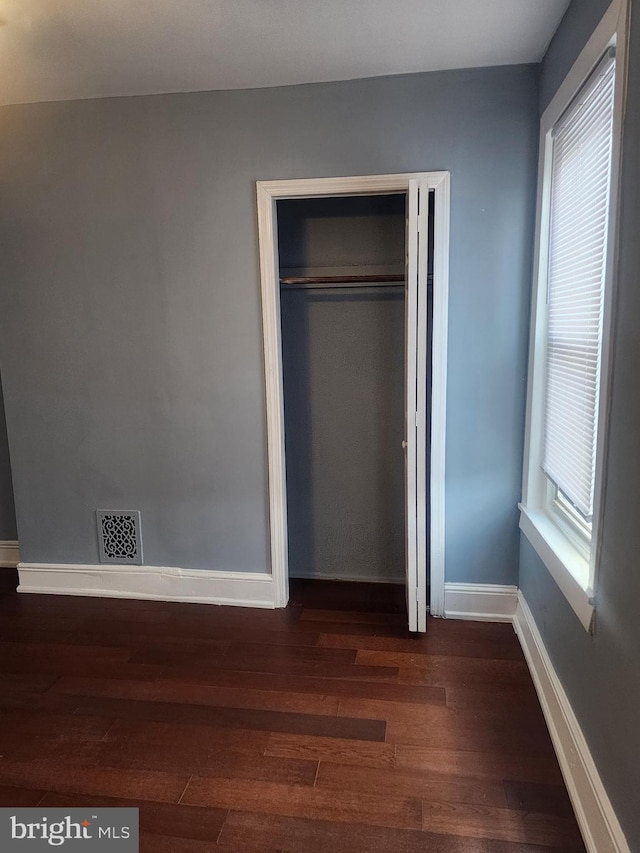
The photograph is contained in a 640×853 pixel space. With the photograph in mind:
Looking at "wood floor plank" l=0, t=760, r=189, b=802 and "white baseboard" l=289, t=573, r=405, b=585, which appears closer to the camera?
"wood floor plank" l=0, t=760, r=189, b=802

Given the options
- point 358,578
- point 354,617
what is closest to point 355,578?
point 358,578

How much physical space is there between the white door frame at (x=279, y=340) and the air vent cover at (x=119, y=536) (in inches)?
30.1

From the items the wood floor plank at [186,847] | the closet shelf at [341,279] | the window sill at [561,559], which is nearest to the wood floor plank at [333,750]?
the wood floor plank at [186,847]

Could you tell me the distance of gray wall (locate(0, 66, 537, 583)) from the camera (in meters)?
2.50

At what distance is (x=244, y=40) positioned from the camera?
2.18 m

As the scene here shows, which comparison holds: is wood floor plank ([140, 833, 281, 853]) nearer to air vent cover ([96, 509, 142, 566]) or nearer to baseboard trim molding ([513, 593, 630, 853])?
baseboard trim molding ([513, 593, 630, 853])

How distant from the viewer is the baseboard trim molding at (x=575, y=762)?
143 cm

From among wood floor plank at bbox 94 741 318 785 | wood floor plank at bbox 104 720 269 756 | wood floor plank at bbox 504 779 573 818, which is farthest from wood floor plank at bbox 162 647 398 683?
wood floor plank at bbox 504 779 573 818

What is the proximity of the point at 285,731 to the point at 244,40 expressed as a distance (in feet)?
8.63

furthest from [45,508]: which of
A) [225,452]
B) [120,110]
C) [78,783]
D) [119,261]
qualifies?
[120,110]

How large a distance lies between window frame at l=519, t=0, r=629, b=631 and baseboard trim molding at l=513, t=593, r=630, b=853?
0.36 meters

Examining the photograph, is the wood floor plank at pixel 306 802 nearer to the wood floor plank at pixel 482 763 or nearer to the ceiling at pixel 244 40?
the wood floor plank at pixel 482 763

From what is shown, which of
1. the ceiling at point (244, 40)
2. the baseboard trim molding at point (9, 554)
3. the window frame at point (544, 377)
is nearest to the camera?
the window frame at point (544, 377)

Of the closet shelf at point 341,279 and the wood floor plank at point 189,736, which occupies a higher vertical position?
the closet shelf at point 341,279
